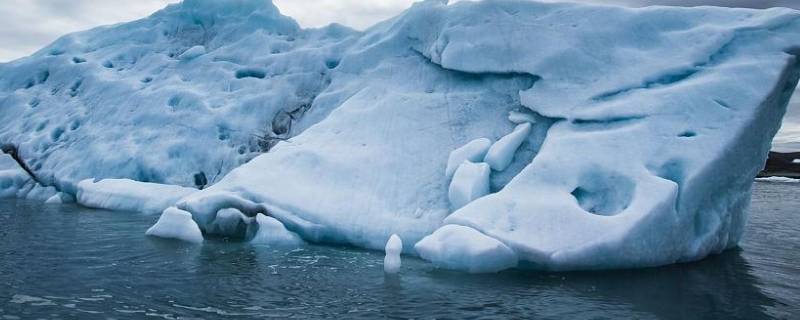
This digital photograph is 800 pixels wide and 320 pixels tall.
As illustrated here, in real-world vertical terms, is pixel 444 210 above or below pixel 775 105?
below

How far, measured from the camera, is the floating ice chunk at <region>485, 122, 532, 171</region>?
30.6ft

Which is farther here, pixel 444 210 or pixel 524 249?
pixel 444 210

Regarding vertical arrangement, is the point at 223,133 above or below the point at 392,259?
above

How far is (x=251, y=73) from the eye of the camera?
15211mm

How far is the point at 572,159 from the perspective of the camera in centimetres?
832

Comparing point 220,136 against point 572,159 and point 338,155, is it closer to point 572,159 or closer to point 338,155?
point 338,155

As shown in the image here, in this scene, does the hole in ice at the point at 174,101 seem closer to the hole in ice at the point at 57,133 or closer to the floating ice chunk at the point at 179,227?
the hole in ice at the point at 57,133

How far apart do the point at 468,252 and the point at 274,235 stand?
3.19 meters

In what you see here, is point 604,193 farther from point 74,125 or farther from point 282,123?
point 74,125

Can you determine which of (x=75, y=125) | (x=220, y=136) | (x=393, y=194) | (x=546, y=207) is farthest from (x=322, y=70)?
(x=546, y=207)

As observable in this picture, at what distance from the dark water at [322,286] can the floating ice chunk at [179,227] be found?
25 cm

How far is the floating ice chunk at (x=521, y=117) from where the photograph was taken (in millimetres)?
10031

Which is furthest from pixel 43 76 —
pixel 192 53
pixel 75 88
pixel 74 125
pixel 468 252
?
pixel 468 252

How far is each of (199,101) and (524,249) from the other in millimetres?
9746
